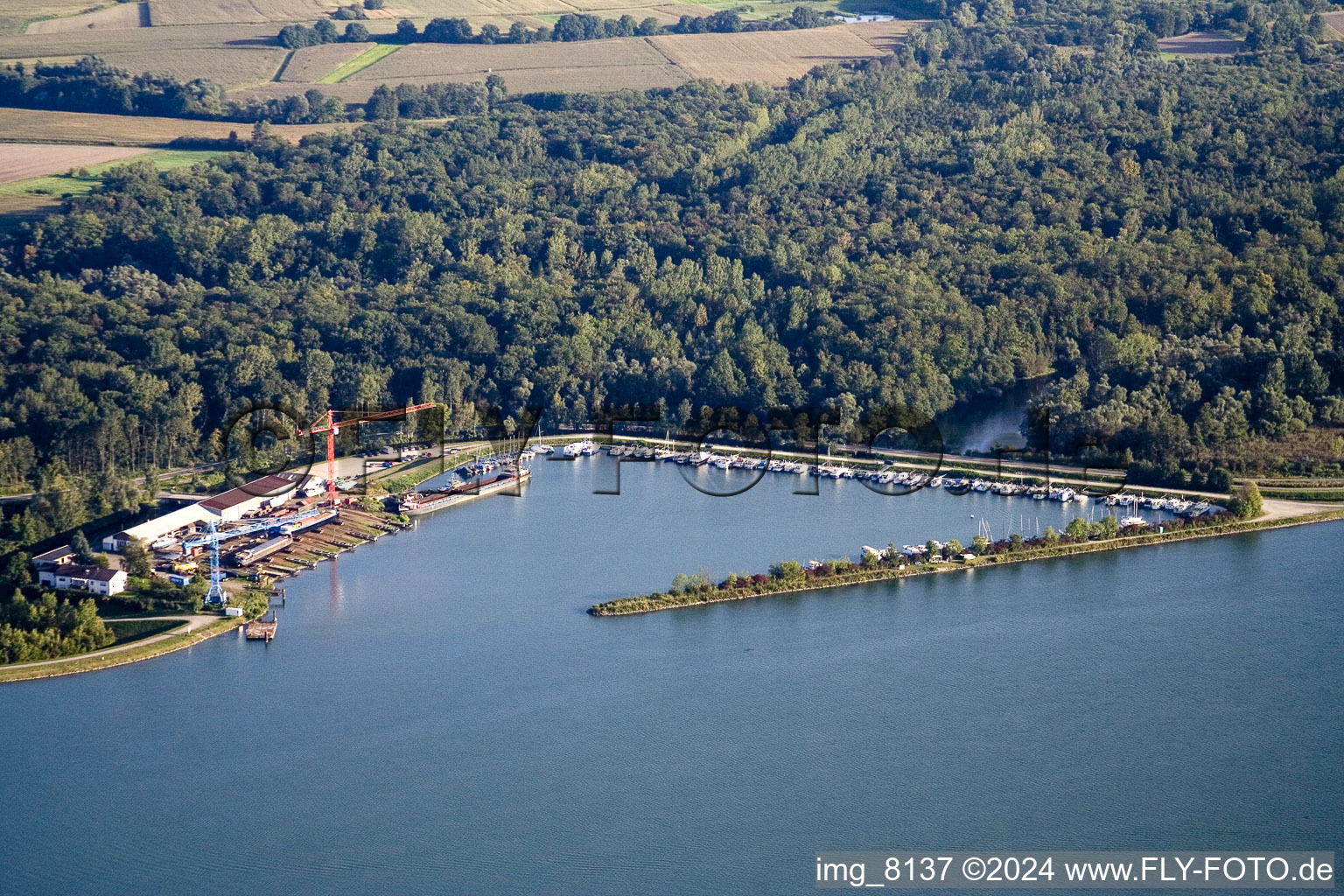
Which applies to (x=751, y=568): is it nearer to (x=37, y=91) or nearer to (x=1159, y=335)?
(x=1159, y=335)

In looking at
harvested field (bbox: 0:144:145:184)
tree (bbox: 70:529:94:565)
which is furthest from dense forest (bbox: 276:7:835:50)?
tree (bbox: 70:529:94:565)

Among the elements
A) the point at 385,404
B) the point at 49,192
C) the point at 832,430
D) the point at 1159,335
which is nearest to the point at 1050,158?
the point at 1159,335

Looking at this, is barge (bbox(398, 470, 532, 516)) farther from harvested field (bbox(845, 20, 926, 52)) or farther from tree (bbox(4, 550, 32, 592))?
harvested field (bbox(845, 20, 926, 52))

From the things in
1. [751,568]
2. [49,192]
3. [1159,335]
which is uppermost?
[49,192]

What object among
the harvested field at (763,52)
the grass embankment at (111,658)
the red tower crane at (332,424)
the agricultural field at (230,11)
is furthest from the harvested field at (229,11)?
the grass embankment at (111,658)

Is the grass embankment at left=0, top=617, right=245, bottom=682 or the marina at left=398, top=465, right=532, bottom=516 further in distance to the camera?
the marina at left=398, top=465, right=532, bottom=516

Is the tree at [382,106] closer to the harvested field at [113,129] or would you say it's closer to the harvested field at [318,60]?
the harvested field at [113,129]

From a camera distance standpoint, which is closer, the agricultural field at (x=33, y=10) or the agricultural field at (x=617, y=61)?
the agricultural field at (x=617, y=61)
